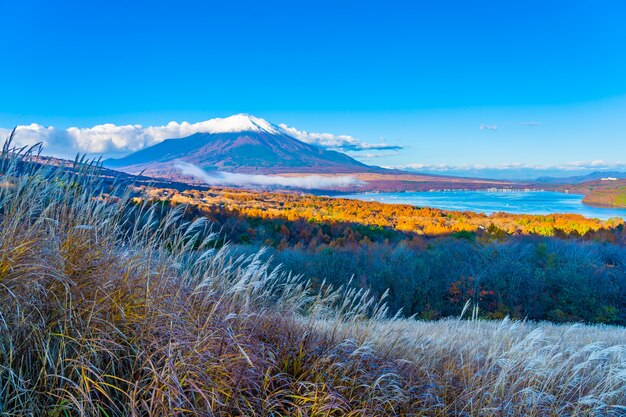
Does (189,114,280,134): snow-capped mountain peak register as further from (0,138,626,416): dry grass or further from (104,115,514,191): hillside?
(0,138,626,416): dry grass

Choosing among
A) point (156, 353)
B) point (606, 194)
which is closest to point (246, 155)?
point (606, 194)

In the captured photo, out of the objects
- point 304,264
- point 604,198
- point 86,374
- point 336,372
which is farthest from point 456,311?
point 604,198

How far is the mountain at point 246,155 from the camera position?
128 m

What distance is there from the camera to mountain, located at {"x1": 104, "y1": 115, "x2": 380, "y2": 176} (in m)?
128

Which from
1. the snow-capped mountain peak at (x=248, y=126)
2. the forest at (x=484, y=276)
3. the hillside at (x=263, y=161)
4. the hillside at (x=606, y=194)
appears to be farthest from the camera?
the snow-capped mountain peak at (x=248, y=126)

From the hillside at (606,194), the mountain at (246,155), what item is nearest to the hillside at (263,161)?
the mountain at (246,155)

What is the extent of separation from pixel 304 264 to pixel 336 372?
50.7 feet

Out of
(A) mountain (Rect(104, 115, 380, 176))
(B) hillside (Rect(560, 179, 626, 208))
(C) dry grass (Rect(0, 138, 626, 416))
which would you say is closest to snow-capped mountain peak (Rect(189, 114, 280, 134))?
(A) mountain (Rect(104, 115, 380, 176))

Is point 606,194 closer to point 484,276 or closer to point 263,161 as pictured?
point 484,276

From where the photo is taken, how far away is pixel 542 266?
67.1ft

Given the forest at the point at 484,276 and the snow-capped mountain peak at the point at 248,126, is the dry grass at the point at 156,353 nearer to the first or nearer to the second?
the forest at the point at 484,276

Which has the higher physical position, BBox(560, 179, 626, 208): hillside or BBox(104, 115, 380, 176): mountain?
BBox(104, 115, 380, 176): mountain

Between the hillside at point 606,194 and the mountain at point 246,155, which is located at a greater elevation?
the mountain at point 246,155

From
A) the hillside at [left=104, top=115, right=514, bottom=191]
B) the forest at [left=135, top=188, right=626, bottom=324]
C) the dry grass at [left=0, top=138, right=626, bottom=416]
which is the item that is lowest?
the forest at [left=135, top=188, right=626, bottom=324]
